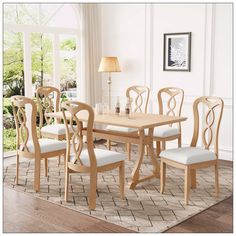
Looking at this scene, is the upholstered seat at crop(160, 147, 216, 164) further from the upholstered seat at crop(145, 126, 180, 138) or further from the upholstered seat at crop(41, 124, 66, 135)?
the upholstered seat at crop(41, 124, 66, 135)

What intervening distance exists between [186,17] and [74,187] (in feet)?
9.82

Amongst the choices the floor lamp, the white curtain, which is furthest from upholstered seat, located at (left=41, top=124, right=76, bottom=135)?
the white curtain

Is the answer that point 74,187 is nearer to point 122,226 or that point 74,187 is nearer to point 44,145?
Result: point 44,145

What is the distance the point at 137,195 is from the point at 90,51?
3267 millimetres

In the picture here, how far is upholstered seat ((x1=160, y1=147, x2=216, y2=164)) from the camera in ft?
12.9

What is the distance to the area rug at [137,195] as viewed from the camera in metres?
3.63

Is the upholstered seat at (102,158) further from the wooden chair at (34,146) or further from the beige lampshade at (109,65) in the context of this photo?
the beige lampshade at (109,65)

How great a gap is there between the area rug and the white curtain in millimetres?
1915

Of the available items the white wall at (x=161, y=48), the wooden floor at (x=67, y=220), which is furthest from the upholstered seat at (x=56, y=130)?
the white wall at (x=161, y=48)

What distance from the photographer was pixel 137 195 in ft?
13.9

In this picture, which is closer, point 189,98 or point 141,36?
point 189,98

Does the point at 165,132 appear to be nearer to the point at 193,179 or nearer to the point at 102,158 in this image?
the point at 193,179

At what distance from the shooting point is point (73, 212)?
3.76 metres

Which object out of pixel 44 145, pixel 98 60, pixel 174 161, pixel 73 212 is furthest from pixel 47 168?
pixel 98 60
